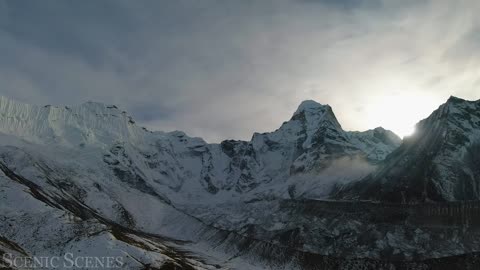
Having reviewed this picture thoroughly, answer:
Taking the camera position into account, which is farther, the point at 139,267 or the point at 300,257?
the point at 300,257

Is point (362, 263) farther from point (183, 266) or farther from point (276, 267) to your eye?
point (183, 266)

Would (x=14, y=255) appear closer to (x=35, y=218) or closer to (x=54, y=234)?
(x=54, y=234)

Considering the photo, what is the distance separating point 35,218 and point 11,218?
17.1 feet

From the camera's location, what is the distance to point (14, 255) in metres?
95.7

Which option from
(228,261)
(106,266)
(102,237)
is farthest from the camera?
(228,261)

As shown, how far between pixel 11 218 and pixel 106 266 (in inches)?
1248

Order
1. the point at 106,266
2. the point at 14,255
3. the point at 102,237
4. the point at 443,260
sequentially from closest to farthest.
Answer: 1. the point at 14,255
2. the point at 106,266
3. the point at 102,237
4. the point at 443,260

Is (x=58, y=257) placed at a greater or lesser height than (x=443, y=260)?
lesser

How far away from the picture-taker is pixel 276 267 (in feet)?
587

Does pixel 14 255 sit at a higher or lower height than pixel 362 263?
lower

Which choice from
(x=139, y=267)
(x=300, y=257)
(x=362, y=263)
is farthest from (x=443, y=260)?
(x=139, y=267)

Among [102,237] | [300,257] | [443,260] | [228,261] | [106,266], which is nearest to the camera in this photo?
[106,266]

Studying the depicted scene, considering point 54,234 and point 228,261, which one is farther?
point 228,261

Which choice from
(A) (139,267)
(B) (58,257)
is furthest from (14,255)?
(A) (139,267)
